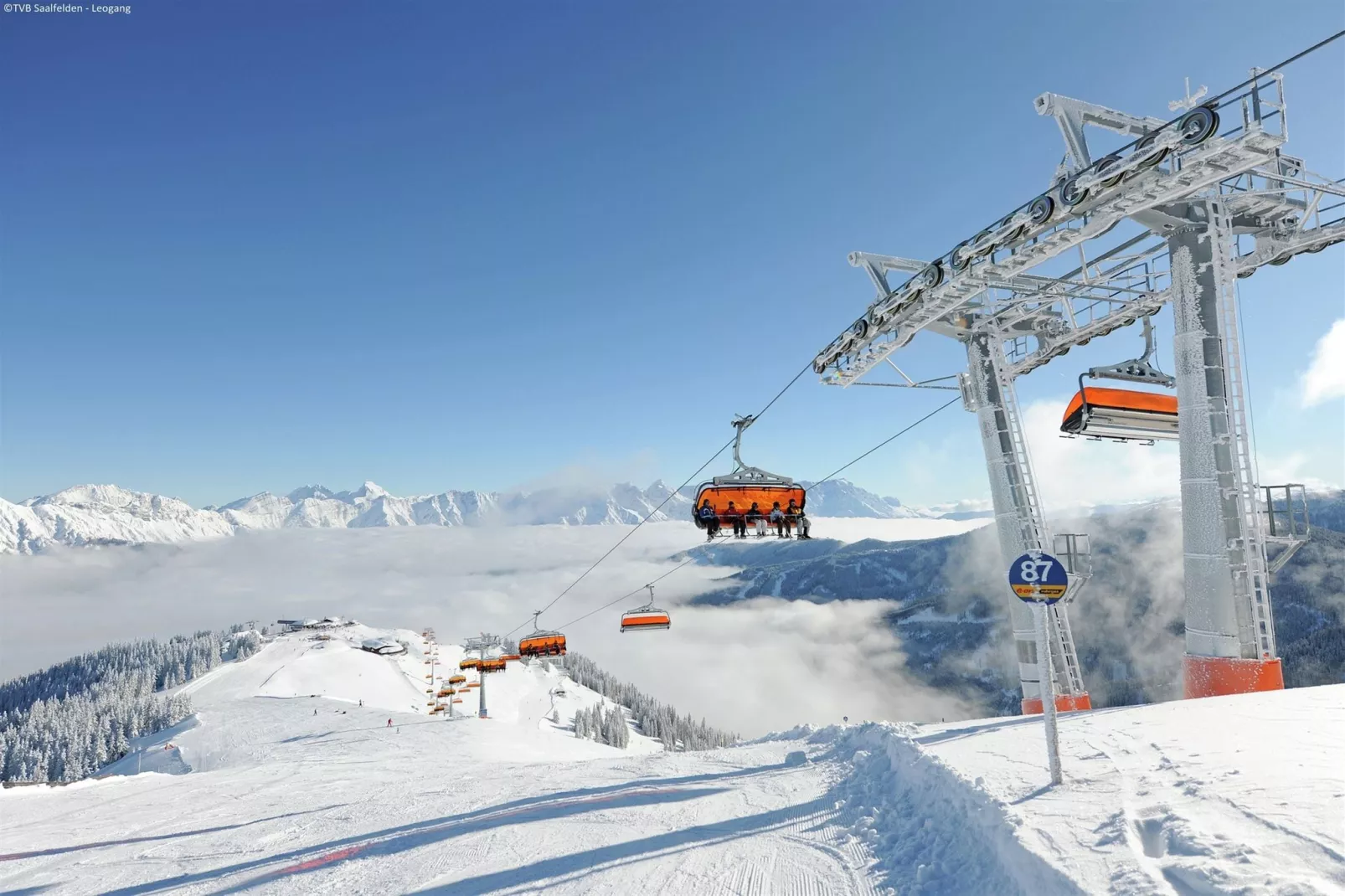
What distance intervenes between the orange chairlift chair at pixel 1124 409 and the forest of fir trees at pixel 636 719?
279ft

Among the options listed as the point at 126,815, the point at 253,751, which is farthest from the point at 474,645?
the point at 126,815

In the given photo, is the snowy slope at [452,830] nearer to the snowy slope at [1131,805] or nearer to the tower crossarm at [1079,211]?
the snowy slope at [1131,805]

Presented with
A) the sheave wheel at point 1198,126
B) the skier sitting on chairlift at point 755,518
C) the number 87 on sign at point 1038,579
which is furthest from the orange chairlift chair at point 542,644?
the sheave wheel at point 1198,126

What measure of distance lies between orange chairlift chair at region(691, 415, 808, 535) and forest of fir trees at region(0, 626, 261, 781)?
10218cm

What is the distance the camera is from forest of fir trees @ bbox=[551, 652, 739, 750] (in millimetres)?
118000

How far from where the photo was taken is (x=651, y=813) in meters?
9.52

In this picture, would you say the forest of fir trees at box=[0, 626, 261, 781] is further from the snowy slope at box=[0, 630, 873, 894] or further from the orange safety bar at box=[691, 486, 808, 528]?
the orange safety bar at box=[691, 486, 808, 528]

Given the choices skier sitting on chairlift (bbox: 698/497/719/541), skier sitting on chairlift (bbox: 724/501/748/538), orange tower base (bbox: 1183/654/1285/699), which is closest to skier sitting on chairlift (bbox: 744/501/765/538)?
skier sitting on chairlift (bbox: 724/501/748/538)

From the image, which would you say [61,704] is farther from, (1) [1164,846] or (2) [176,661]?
(1) [1164,846]

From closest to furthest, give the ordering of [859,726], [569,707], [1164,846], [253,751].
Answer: [1164,846] < [859,726] < [253,751] < [569,707]

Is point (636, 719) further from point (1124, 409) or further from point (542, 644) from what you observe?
point (1124, 409)

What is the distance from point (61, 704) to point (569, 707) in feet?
332

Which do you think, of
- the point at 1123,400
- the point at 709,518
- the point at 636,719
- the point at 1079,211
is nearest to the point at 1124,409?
the point at 1123,400

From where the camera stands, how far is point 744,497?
19.8 metres
